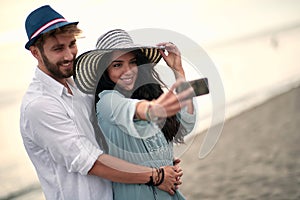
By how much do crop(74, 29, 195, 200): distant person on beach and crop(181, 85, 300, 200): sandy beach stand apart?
210 centimetres

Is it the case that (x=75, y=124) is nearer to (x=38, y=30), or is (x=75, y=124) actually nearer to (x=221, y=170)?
(x=38, y=30)

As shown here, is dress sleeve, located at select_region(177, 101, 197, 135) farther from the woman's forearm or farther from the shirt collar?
the shirt collar

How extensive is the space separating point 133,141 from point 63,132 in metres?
0.21

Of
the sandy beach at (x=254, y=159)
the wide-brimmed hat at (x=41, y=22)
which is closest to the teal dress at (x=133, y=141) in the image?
the wide-brimmed hat at (x=41, y=22)

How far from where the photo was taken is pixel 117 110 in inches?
59.6

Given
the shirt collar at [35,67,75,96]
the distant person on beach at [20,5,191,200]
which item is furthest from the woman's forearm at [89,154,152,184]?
the shirt collar at [35,67,75,96]

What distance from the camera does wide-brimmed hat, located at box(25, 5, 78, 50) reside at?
64.6 inches

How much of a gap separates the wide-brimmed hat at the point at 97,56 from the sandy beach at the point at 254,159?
7.35 ft

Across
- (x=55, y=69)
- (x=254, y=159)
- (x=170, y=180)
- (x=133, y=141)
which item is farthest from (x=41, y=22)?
(x=254, y=159)

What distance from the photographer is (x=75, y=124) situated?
164 cm

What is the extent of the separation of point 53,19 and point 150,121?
1.56 ft

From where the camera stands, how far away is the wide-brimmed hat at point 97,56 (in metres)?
1.65

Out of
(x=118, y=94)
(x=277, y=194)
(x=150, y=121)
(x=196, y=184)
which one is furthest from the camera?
(x=196, y=184)

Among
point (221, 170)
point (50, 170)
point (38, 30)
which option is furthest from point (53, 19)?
point (221, 170)
